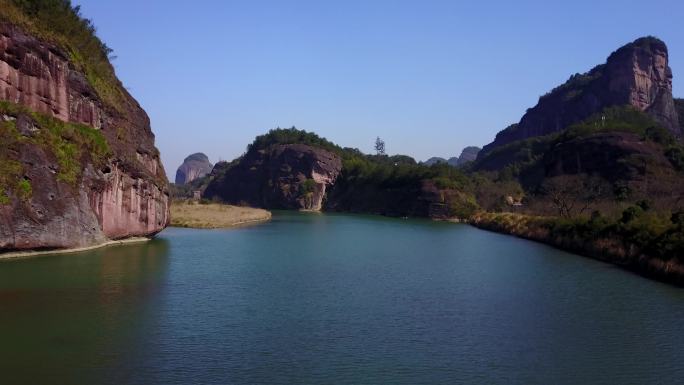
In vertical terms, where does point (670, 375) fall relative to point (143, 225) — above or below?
below

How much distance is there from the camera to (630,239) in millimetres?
44594

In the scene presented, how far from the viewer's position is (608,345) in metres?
22.8

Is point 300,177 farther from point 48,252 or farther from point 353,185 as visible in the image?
point 48,252

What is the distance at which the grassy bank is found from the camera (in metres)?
85.5

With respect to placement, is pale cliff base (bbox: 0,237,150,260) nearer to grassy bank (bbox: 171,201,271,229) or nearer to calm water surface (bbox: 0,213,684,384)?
calm water surface (bbox: 0,213,684,384)

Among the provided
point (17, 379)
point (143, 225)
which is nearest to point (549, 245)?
point (143, 225)

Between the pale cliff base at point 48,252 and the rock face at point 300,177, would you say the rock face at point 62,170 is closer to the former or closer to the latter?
the pale cliff base at point 48,252

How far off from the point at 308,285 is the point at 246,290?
375cm

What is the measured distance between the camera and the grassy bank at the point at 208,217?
85.5 metres

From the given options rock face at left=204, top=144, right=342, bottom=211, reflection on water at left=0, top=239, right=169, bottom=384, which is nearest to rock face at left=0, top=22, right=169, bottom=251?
reflection on water at left=0, top=239, right=169, bottom=384

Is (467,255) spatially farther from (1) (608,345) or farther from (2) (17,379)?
(2) (17,379)

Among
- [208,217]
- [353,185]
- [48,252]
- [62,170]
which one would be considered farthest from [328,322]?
[353,185]

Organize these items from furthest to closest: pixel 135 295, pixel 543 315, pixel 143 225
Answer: pixel 143 225, pixel 135 295, pixel 543 315

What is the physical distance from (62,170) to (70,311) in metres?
21.4
